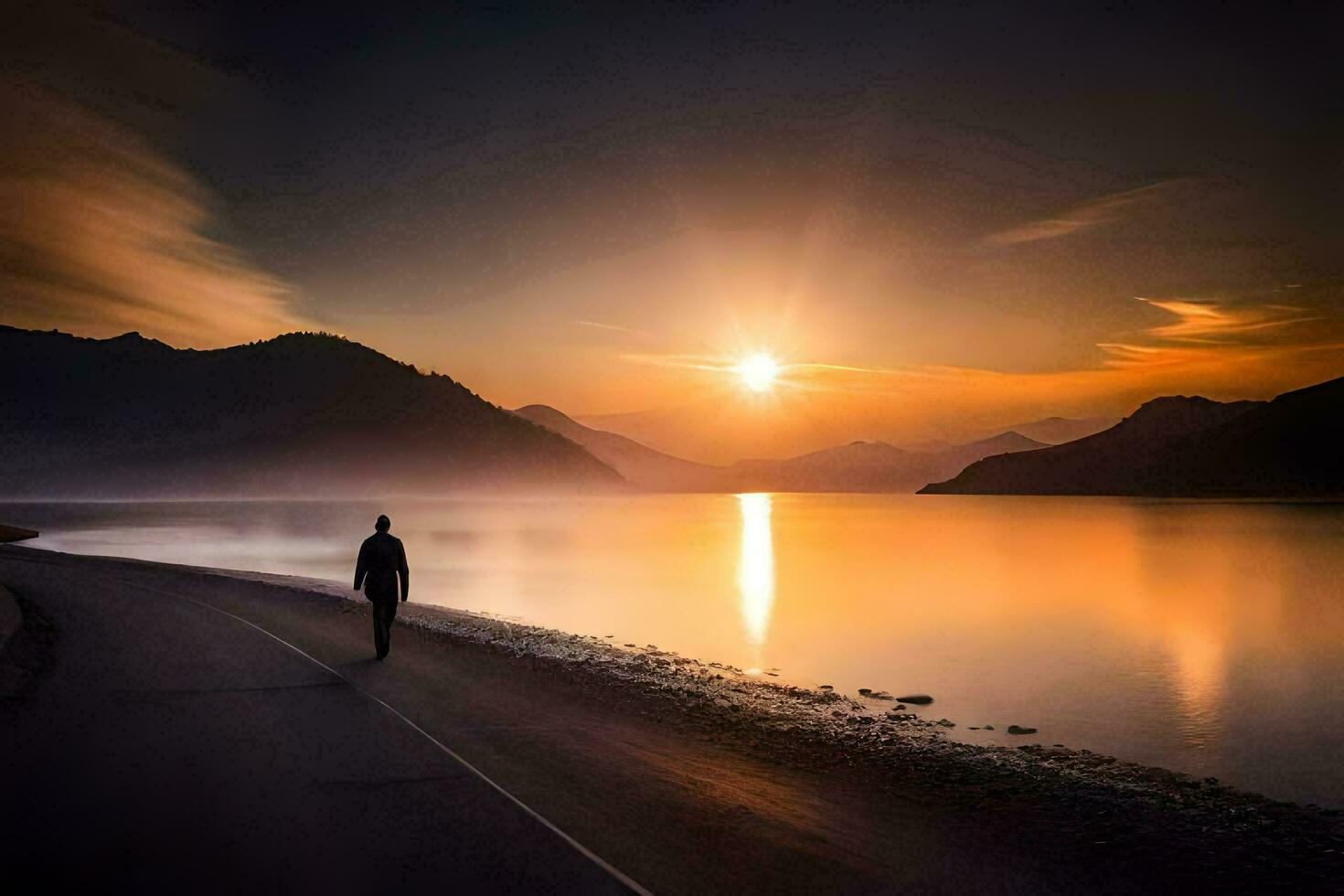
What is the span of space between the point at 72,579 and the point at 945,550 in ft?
242

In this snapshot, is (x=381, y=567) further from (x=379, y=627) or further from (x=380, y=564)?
(x=379, y=627)

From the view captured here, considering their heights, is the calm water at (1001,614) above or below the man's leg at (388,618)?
below

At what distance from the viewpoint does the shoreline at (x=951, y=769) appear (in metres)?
9.20

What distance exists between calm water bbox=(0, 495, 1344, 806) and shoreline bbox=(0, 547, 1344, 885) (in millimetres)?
2748

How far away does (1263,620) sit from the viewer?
39031 mm

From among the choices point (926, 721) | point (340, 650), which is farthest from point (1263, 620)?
point (340, 650)

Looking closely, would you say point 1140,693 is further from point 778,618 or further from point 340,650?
point 340,650

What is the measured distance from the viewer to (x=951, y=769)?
39.5 feet

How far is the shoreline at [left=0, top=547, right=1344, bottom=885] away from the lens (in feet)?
30.2

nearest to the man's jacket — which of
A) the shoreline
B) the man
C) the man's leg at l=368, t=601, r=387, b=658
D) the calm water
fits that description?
the man

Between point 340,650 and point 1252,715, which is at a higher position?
point 340,650

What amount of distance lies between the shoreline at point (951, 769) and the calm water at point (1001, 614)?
275 cm

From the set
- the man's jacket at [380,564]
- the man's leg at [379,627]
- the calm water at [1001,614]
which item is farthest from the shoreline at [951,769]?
the man's jacket at [380,564]

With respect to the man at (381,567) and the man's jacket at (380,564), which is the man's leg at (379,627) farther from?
the man's jacket at (380,564)
